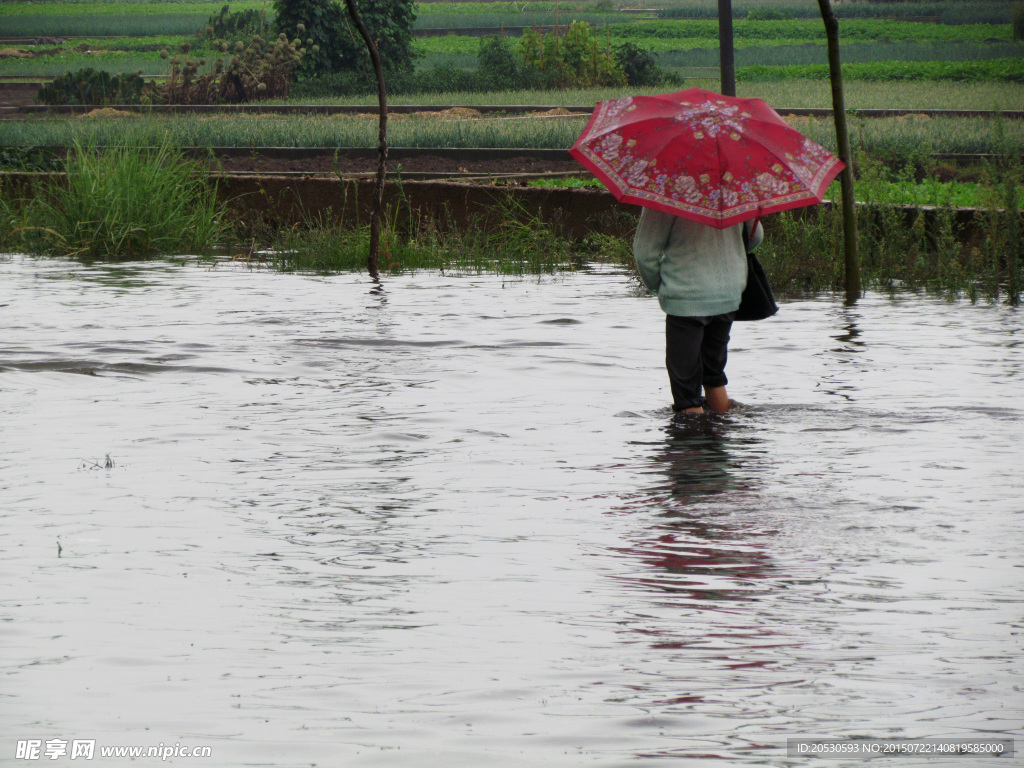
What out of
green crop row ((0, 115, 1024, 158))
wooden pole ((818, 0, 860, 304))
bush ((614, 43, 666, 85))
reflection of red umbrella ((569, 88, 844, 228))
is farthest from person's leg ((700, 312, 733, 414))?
bush ((614, 43, 666, 85))

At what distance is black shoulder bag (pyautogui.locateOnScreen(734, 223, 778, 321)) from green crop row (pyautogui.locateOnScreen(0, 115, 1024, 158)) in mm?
12386

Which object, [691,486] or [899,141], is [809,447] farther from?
[899,141]

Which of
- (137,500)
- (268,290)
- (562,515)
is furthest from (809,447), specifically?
(268,290)

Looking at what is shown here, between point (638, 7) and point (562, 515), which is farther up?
point (638, 7)

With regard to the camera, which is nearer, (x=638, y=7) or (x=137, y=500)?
(x=137, y=500)

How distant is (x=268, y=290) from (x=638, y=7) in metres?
73.6

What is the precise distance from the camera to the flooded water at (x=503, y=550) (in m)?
3.25

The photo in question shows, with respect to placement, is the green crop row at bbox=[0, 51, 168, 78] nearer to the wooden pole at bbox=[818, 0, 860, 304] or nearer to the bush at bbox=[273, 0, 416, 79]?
the bush at bbox=[273, 0, 416, 79]

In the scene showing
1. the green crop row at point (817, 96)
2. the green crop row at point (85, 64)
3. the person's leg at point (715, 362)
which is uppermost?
the green crop row at point (85, 64)

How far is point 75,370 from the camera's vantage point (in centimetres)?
822

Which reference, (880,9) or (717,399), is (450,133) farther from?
(880,9)

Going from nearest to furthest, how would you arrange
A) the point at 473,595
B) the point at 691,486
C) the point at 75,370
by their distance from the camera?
the point at 473,595 < the point at 691,486 < the point at 75,370

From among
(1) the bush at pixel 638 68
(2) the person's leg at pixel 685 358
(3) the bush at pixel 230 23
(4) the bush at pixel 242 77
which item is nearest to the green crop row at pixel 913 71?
(1) the bush at pixel 638 68

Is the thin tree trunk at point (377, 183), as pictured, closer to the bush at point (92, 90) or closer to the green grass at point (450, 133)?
the green grass at point (450, 133)
